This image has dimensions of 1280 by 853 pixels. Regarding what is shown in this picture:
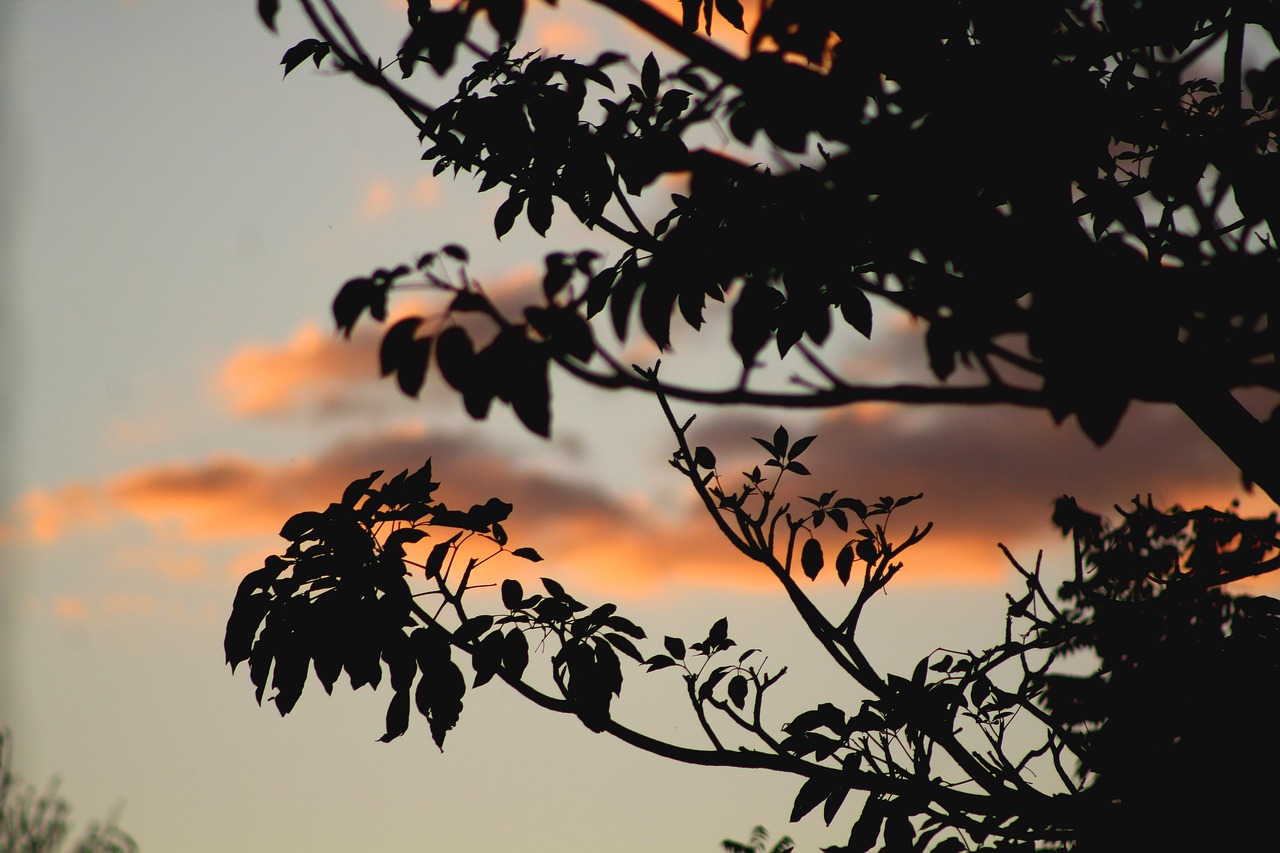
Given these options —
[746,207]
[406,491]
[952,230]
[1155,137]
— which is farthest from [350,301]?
[1155,137]

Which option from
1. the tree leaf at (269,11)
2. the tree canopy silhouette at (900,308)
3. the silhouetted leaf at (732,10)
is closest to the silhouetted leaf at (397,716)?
the tree canopy silhouette at (900,308)

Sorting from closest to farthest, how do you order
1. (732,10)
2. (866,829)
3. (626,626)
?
(732,10)
(866,829)
(626,626)

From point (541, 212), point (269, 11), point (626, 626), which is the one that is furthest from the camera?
point (626, 626)

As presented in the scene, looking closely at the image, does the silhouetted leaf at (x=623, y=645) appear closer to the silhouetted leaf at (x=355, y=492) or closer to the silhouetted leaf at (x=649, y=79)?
the silhouetted leaf at (x=355, y=492)

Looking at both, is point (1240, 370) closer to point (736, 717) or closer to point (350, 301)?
point (350, 301)

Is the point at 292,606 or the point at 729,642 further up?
the point at 729,642

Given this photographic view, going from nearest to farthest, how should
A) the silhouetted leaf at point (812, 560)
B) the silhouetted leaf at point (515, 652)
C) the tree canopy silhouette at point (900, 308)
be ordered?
the tree canopy silhouette at point (900, 308) < the silhouetted leaf at point (515, 652) < the silhouetted leaf at point (812, 560)

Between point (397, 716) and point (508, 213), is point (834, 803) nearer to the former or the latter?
point (397, 716)

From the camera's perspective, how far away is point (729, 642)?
171 inches

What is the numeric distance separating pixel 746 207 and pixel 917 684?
7.30ft

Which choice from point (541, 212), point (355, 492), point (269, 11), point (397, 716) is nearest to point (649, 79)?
point (541, 212)

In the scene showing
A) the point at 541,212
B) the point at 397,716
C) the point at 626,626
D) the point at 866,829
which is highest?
the point at 541,212

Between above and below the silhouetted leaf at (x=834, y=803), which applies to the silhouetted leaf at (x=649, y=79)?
above

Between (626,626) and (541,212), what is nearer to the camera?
(541,212)
